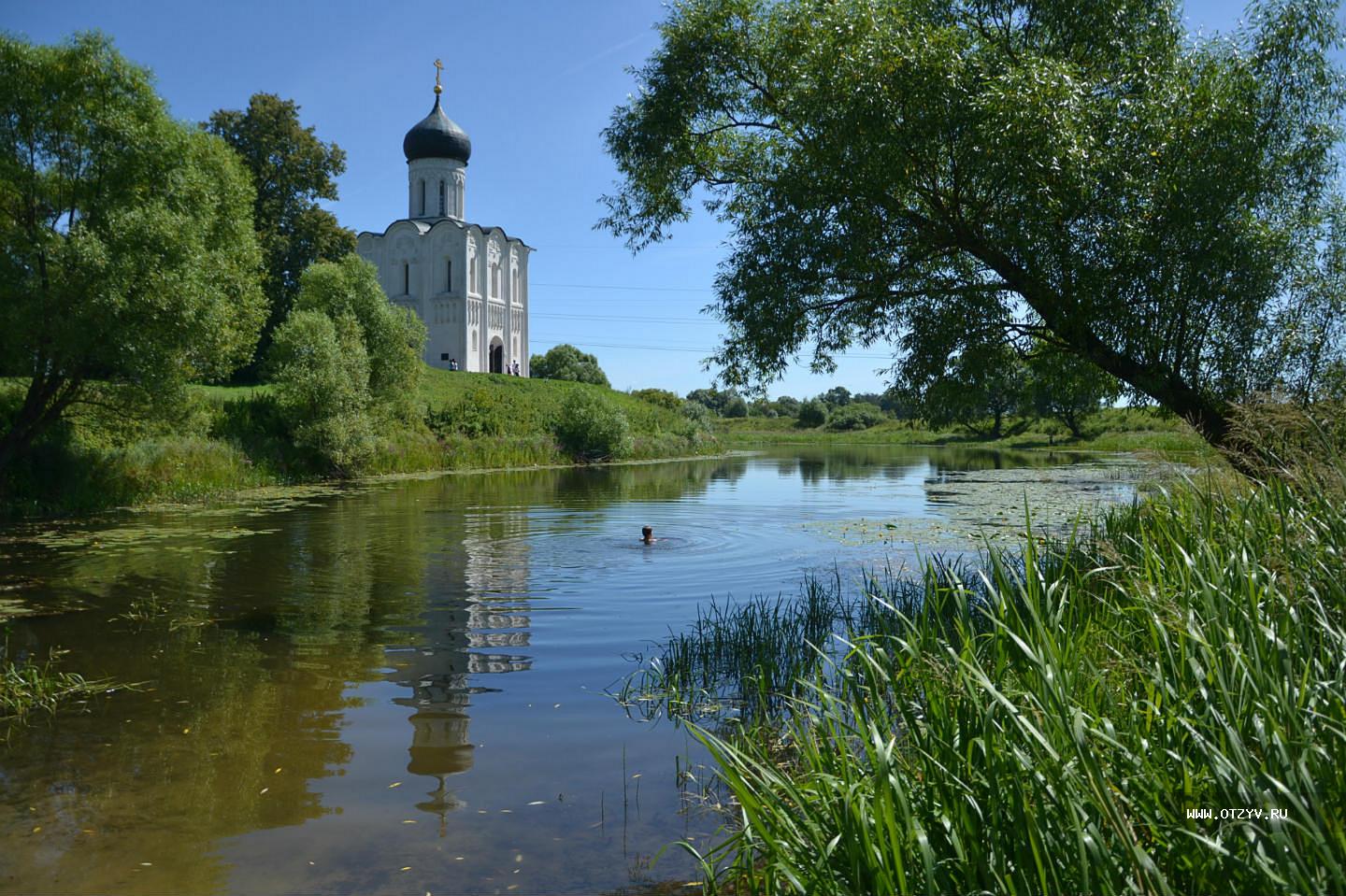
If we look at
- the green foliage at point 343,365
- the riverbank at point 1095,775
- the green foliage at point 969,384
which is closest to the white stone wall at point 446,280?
the green foliage at point 343,365

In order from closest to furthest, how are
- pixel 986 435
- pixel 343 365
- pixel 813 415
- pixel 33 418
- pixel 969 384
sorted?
1. pixel 969 384
2. pixel 33 418
3. pixel 343 365
4. pixel 986 435
5. pixel 813 415

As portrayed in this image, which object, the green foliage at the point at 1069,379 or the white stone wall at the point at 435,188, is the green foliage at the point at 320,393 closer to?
the green foliage at the point at 1069,379

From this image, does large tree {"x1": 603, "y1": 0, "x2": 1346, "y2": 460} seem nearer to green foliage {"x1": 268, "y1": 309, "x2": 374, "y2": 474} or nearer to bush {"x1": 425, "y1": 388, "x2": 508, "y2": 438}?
green foliage {"x1": 268, "y1": 309, "x2": 374, "y2": 474}

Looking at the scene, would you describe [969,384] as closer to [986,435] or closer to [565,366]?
[986,435]

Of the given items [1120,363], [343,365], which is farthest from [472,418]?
[1120,363]

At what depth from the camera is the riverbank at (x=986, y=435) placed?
182 ft

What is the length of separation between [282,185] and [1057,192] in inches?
1783

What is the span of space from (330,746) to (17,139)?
1693 centimetres

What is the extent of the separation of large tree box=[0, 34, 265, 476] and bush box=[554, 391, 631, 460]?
26.1 m

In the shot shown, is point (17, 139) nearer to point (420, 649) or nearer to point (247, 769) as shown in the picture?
point (420, 649)

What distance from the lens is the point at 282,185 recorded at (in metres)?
46.1

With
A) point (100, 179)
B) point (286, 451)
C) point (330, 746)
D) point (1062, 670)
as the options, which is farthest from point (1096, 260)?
point (286, 451)

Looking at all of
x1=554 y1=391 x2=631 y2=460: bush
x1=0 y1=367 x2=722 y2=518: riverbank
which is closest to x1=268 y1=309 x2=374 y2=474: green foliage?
x1=0 y1=367 x2=722 y2=518: riverbank

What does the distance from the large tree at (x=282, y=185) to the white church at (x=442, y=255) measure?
1519 centimetres
